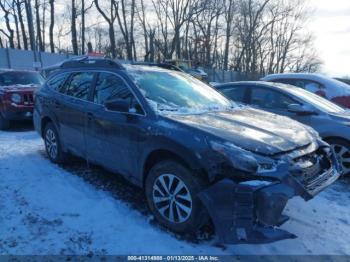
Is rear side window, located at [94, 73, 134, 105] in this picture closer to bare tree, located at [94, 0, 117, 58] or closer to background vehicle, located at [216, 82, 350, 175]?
background vehicle, located at [216, 82, 350, 175]

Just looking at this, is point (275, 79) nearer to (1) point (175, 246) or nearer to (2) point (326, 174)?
(2) point (326, 174)

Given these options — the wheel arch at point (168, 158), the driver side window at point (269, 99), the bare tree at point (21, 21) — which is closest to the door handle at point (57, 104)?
the wheel arch at point (168, 158)

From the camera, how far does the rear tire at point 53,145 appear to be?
571 cm

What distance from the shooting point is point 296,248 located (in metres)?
3.45

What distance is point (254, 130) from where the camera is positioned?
3613 mm

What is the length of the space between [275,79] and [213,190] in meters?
6.05

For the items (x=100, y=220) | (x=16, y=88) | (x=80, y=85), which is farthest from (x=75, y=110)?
(x=16, y=88)

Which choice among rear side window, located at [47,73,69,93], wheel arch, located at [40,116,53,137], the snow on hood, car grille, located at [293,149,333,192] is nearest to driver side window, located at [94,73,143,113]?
rear side window, located at [47,73,69,93]

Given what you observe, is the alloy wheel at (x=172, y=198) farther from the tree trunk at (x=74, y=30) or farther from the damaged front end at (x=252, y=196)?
the tree trunk at (x=74, y=30)

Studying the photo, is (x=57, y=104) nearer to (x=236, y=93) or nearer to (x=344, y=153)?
(x=236, y=93)

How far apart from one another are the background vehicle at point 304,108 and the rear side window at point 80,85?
3188 mm

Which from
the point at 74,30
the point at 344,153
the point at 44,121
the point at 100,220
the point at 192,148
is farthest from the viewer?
the point at 74,30

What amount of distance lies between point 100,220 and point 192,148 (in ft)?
4.70

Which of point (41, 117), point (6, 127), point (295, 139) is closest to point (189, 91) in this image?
point (295, 139)
